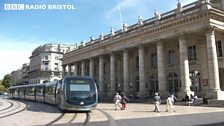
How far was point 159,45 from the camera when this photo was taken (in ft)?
122

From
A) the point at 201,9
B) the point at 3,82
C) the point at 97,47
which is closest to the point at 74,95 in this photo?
the point at 201,9

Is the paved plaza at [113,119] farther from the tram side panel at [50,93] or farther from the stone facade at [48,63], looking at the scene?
the stone facade at [48,63]

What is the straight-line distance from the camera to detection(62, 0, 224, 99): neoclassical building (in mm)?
30844

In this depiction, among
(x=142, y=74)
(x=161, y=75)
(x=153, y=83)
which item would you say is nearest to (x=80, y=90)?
(x=161, y=75)

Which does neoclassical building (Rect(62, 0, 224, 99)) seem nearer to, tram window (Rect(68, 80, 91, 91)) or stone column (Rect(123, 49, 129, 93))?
stone column (Rect(123, 49, 129, 93))

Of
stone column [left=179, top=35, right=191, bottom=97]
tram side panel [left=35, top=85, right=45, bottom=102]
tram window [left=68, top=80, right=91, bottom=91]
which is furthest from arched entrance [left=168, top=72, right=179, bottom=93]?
tram window [left=68, top=80, right=91, bottom=91]

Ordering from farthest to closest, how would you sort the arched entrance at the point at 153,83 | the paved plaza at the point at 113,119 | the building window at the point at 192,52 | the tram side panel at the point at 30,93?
the arched entrance at the point at 153,83 < the tram side panel at the point at 30,93 < the building window at the point at 192,52 < the paved plaza at the point at 113,119

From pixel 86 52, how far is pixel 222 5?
96.6 feet

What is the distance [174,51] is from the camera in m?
39.7

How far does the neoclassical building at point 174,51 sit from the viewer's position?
30.8 meters

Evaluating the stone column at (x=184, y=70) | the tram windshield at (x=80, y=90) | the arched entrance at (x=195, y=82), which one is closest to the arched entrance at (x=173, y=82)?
the arched entrance at (x=195, y=82)

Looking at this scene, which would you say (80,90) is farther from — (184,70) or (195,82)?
(195,82)

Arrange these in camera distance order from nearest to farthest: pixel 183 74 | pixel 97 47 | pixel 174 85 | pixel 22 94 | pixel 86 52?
pixel 183 74 → pixel 174 85 → pixel 22 94 → pixel 97 47 → pixel 86 52

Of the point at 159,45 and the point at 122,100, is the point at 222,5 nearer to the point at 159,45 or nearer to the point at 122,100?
the point at 159,45
